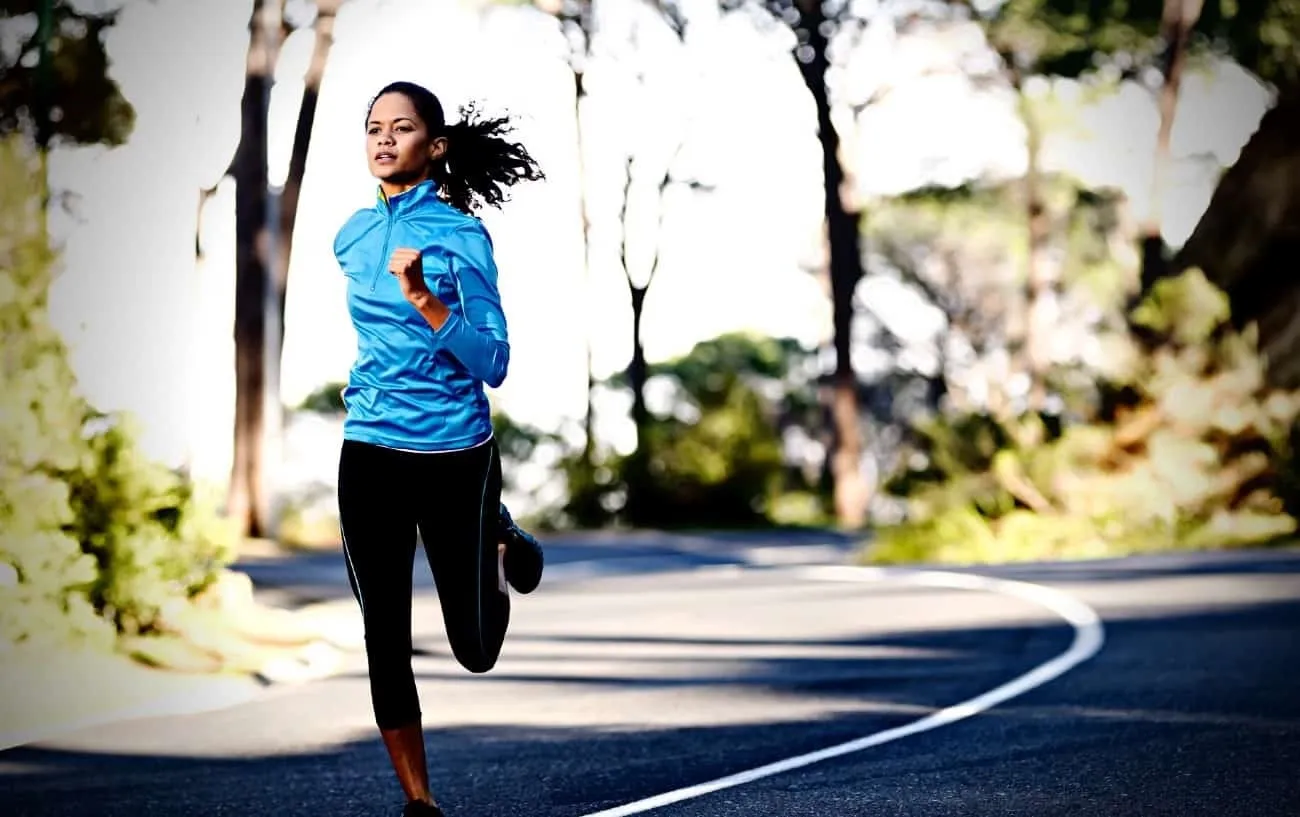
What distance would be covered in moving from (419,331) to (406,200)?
401mm

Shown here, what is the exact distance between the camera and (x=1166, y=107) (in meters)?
35.9

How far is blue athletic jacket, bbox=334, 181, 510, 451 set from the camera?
5.56 meters

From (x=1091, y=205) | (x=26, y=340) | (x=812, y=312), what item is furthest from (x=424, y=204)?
(x=812, y=312)

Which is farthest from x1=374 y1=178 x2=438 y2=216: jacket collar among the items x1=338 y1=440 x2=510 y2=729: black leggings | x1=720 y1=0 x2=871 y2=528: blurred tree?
x1=720 y1=0 x2=871 y2=528: blurred tree

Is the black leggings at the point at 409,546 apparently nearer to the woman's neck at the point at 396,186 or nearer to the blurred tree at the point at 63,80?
the woman's neck at the point at 396,186

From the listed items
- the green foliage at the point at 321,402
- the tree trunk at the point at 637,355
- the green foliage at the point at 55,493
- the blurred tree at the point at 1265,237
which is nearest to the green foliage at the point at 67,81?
the green foliage at the point at 55,493

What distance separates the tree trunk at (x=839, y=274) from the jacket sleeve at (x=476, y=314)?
33.6 metres

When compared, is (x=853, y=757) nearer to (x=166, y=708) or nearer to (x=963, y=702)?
(x=963, y=702)

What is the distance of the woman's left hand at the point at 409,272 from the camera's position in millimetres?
5250

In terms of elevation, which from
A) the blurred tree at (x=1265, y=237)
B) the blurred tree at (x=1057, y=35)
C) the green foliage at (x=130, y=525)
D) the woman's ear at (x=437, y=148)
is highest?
the blurred tree at (x=1057, y=35)

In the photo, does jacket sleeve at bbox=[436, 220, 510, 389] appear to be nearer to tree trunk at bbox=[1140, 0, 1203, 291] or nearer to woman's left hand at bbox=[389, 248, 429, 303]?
woman's left hand at bbox=[389, 248, 429, 303]

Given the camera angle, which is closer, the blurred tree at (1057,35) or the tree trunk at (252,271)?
the tree trunk at (252,271)

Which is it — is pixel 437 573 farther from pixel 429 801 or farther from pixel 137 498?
pixel 137 498

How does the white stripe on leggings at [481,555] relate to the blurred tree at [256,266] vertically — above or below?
below
